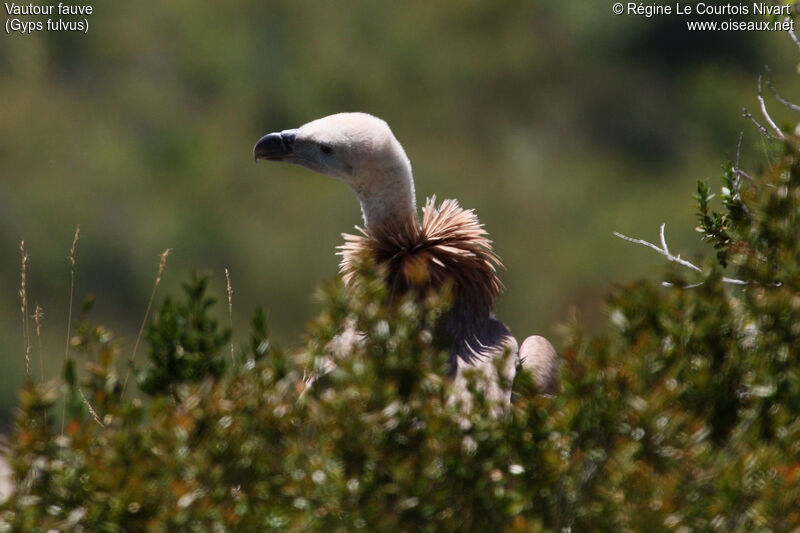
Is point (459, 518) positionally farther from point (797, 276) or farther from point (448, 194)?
point (448, 194)

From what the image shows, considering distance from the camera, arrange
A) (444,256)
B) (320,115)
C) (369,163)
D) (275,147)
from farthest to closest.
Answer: (320,115), (275,147), (369,163), (444,256)

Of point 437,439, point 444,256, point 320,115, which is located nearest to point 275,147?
point 444,256

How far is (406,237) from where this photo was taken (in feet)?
15.4

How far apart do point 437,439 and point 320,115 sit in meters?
16.9

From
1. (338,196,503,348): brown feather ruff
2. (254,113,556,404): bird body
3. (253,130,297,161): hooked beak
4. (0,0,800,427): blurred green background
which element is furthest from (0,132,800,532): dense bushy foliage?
(0,0,800,427): blurred green background

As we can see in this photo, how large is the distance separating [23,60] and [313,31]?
17.1ft

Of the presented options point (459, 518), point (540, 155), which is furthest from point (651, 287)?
point (540, 155)

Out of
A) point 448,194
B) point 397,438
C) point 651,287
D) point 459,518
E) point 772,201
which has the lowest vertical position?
point 448,194

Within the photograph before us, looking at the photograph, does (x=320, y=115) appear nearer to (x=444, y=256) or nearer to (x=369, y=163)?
(x=369, y=163)

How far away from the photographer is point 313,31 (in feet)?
64.8

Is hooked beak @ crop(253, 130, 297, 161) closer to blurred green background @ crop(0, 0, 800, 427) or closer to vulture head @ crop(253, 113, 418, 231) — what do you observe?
vulture head @ crop(253, 113, 418, 231)

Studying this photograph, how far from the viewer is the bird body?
4.39 meters

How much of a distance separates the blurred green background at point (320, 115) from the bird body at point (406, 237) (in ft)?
31.0

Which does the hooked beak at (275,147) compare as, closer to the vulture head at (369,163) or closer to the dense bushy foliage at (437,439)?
the vulture head at (369,163)
